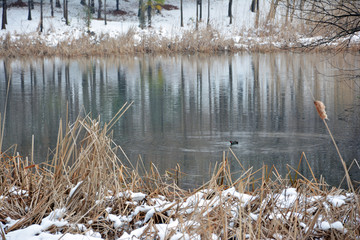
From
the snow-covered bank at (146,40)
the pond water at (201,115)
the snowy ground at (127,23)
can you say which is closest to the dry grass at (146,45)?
the snow-covered bank at (146,40)

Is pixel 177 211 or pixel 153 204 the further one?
pixel 153 204

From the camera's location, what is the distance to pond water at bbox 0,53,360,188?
7426mm

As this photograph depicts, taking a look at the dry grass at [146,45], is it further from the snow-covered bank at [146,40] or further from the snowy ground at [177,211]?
the snowy ground at [177,211]

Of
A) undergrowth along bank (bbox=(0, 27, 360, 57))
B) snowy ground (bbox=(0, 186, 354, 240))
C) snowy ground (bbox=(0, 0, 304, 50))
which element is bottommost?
snowy ground (bbox=(0, 186, 354, 240))

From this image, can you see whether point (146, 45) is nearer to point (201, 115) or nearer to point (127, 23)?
point (127, 23)

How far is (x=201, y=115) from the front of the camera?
10.9 meters

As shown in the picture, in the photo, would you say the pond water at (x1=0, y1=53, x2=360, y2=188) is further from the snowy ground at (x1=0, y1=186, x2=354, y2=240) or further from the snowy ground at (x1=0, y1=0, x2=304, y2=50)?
the snowy ground at (x1=0, y1=0, x2=304, y2=50)

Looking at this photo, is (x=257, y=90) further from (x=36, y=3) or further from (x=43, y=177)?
(x=36, y=3)

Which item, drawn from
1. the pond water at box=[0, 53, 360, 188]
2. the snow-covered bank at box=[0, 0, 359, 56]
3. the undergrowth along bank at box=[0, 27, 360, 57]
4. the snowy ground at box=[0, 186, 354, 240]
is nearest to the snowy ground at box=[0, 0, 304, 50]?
the snow-covered bank at box=[0, 0, 359, 56]

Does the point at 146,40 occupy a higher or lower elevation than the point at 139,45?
higher

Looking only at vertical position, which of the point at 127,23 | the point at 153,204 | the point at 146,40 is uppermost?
the point at 127,23

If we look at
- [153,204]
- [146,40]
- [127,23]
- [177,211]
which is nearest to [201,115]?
[153,204]

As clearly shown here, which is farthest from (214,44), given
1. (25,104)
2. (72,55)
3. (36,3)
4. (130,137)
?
(36,3)

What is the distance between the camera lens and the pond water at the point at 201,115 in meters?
7.43
